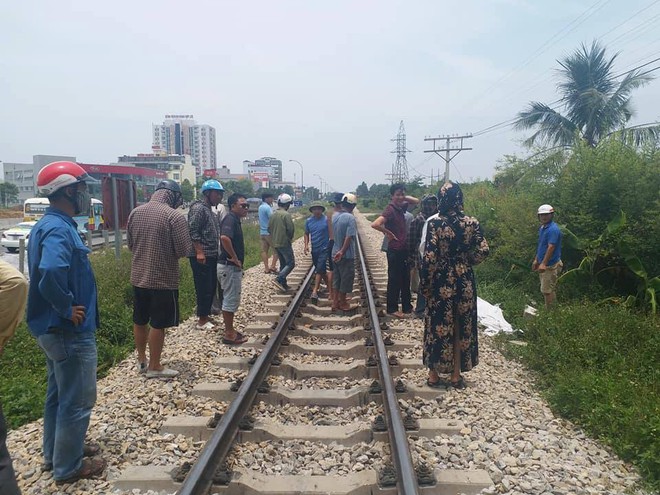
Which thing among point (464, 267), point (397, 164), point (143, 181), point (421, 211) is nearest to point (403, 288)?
point (421, 211)

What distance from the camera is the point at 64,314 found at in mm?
3068

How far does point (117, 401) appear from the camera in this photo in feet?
14.7

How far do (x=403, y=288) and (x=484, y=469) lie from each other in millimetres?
4233

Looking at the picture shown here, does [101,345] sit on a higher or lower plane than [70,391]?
lower

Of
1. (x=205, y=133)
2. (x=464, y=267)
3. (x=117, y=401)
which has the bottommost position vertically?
(x=117, y=401)

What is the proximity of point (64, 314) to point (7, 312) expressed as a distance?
0.86 meters

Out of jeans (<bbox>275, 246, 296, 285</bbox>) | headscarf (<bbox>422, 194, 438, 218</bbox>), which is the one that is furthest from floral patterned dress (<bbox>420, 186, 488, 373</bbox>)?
jeans (<bbox>275, 246, 296, 285</bbox>)

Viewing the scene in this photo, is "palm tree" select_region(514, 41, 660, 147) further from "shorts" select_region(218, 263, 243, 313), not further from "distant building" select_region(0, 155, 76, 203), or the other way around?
"distant building" select_region(0, 155, 76, 203)

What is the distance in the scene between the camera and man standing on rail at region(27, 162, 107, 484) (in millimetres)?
3076

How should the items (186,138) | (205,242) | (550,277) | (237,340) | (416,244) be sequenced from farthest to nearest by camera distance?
(186,138) < (416,244) < (550,277) < (205,242) < (237,340)

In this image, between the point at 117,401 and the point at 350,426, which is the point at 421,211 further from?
the point at 117,401

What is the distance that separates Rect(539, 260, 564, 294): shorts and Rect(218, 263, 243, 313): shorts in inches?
172

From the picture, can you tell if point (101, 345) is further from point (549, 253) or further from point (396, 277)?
point (549, 253)

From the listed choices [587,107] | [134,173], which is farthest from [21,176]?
[587,107]
